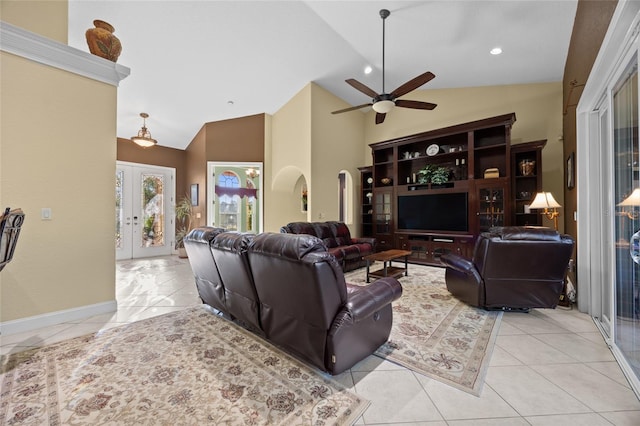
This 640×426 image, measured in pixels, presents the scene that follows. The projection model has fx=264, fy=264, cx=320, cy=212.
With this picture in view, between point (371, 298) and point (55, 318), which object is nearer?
point (371, 298)

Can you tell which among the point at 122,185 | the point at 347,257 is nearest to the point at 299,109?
the point at 347,257

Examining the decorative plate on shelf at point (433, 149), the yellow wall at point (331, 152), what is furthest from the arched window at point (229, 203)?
the decorative plate on shelf at point (433, 149)

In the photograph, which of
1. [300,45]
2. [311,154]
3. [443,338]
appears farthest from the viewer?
[311,154]

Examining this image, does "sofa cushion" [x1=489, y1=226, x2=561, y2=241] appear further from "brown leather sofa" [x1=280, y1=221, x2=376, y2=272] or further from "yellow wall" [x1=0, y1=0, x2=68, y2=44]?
"yellow wall" [x1=0, y1=0, x2=68, y2=44]

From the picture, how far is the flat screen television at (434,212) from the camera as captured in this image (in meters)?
5.29

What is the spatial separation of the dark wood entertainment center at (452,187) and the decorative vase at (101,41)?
5.08 metres

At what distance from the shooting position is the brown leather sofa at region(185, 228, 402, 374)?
1.67 metres

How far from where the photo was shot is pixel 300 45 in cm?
453

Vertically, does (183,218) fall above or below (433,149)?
below

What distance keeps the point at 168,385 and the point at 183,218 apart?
624cm

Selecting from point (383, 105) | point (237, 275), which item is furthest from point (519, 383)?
point (383, 105)

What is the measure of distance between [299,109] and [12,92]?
443 centimetres

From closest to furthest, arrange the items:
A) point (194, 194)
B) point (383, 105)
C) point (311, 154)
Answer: point (383, 105) < point (311, 154) < point (194, 194)

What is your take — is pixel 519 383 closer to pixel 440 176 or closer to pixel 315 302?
pixel 315 302
